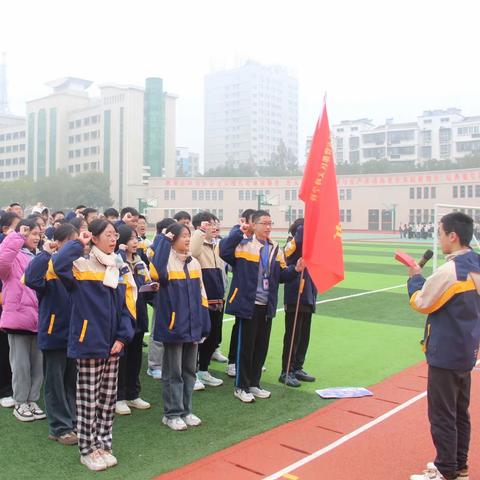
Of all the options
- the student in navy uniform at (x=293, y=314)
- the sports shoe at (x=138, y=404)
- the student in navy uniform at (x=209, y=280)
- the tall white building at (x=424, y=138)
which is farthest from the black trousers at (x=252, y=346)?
the tall white building at (x=424, y=138)

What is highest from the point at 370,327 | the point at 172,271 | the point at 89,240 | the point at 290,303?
the point at 89,240

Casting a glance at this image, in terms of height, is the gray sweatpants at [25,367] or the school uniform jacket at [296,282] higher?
the school uniform jacket at [296,282]

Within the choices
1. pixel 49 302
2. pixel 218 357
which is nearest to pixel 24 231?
pixel 49 302

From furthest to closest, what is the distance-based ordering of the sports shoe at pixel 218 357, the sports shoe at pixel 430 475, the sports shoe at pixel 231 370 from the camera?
the sports shoe at pixel 218 357 < the sports shoe at pixel 231 370 < the sports shoe at pixel 430 475

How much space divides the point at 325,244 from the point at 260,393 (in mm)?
1538

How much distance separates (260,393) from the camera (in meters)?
5.27

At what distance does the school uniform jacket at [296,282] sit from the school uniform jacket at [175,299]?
1445 millimetres

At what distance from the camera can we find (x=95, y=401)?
12.6ft

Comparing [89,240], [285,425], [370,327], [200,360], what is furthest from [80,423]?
[370,327]

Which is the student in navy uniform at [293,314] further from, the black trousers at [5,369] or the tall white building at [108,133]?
the tall white building at [108,133]

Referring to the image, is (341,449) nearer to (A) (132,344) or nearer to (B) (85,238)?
(A) (132,344)

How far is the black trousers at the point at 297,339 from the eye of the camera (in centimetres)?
576

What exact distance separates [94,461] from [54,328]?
101cm

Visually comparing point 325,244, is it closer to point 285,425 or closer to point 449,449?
point 285,425
